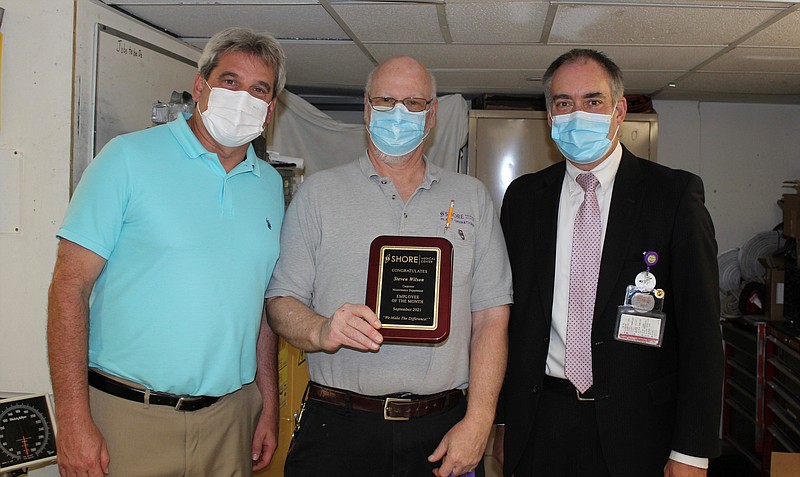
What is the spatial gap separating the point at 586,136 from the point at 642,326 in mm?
649

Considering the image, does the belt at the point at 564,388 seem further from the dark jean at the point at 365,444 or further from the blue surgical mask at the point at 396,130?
the blue surgical mask at the point at 396,130

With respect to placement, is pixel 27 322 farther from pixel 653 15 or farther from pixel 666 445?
pixel 653 15

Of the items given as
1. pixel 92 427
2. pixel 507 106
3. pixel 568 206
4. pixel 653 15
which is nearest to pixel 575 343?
pixel 568 206

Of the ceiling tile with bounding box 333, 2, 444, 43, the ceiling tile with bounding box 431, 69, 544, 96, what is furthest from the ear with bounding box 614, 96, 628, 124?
the ceiling tile with bounding box 431, 69, 544, 96

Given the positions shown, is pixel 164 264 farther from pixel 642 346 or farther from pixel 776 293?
pixel 776 293

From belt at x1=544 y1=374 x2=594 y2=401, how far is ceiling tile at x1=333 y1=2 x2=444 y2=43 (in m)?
1.68

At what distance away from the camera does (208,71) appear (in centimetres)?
219

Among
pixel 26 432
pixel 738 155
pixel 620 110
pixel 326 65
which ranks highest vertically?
pixel 326 65

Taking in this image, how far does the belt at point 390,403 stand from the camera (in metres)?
1.94

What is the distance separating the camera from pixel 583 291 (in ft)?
7.01

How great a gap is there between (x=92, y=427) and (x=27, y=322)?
3.46 ft

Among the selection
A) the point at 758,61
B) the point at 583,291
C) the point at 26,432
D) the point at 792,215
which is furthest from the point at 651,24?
the point at 26,432

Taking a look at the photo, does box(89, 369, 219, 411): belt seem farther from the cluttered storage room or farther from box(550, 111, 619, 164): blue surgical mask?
box(550, 111, 619, 164): blue surgical mask

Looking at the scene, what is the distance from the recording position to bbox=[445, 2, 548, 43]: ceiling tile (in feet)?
9.40
